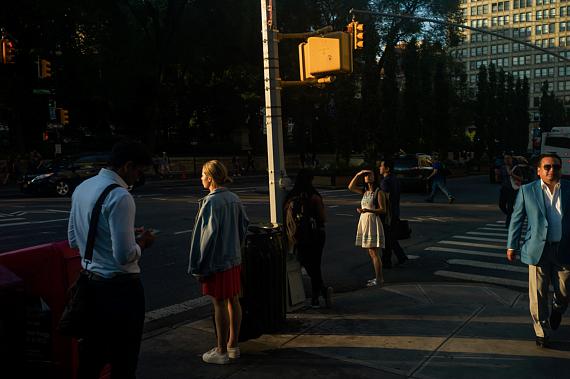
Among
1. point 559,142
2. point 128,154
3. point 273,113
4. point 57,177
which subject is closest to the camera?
point 128,154

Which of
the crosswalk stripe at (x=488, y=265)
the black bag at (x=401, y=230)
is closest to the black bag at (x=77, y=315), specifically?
the black bag at (x=401, y=230)

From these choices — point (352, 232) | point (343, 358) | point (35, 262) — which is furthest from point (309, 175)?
point (352, 232)

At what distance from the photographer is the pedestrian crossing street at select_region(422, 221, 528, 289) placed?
8.07 m

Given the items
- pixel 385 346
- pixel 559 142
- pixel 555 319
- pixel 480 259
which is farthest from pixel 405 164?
pixel 385 346

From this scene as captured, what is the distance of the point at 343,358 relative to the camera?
460 cm

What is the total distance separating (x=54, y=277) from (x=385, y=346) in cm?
292

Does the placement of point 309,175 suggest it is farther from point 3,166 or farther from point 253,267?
point 3,166

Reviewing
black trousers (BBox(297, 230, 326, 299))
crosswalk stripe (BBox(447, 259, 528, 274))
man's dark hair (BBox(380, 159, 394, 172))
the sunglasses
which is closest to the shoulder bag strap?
black trousers (BBox(297, 230, 326, 299))

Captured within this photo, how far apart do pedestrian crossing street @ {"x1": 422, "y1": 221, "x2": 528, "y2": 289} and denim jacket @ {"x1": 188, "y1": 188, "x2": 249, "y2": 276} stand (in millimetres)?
4817

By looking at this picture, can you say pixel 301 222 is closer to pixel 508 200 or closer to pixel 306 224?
pixel 306 224

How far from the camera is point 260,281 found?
4949 millimetres

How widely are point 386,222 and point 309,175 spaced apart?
2.74m

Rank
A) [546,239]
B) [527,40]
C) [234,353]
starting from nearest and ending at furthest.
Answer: [234,353] < [546,239] < [527,40]

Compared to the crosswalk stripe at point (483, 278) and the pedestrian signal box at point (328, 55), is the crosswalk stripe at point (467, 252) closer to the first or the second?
the crosswalk stripe at point (483, 278)
